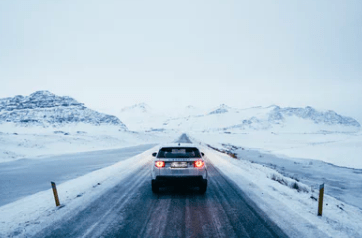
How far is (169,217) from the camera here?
19.7ft

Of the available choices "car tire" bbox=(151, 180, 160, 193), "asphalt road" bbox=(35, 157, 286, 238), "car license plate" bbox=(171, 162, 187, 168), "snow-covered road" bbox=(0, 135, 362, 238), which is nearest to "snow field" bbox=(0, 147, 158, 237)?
"snow-covered road" bbox=(0, 135, 362, 238)

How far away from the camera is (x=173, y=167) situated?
7.66m

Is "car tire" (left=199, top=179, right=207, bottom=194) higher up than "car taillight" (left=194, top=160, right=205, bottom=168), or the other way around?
"car taillight" (left=194, top=160, right=205, bottom=168)

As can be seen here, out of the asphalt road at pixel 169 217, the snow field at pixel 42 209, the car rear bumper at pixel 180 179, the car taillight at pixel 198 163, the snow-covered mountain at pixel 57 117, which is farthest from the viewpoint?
the snow-covered mountain at pixel 57 117

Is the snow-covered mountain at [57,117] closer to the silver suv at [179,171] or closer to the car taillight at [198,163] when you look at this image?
the silver suv at [179,171]

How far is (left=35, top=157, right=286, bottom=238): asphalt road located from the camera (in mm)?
5113

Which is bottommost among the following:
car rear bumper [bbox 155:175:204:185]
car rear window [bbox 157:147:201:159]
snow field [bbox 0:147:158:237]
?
snow field [bbox 0:147:158:237]

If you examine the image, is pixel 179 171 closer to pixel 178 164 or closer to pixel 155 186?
pixel 178 164

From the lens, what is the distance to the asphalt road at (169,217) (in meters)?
5.11

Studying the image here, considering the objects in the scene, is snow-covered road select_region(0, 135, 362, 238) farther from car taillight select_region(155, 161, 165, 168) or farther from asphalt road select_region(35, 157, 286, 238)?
car taillight select_region(155, 161, 165, 168)

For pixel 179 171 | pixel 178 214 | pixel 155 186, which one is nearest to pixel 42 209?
pixel 155 186

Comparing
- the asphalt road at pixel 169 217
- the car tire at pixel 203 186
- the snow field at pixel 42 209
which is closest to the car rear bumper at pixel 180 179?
the car tire at pixel 203 186

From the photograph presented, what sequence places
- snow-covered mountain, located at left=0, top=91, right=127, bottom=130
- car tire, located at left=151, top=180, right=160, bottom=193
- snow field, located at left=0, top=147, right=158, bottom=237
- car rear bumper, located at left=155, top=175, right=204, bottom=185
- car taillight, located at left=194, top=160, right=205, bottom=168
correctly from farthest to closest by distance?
snow-covered mountain, located at left=0, top=91, right=127, bottom=130 < car tire, located at left=151, top=180, right=160, bottom=193 < car taillight, located at left=194, top=160, right=205, bottom=168 < car rear bumper, located at left=155, top=175, right=204, bottom=185 < snow field, located at left=0, top=147, right=158, bottom=237

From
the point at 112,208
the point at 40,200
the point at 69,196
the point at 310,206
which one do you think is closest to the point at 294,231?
the point at 310,206
